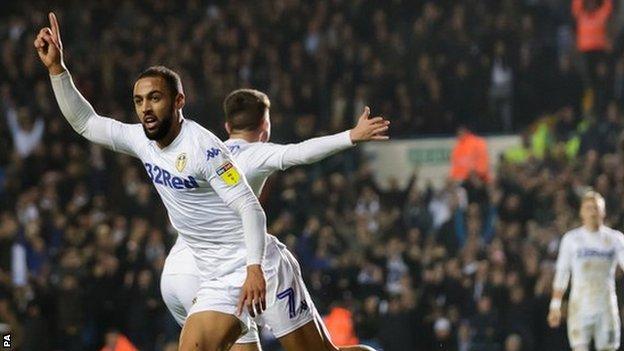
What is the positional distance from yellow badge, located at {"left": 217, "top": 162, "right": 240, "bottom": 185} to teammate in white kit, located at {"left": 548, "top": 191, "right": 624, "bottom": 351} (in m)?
6.37

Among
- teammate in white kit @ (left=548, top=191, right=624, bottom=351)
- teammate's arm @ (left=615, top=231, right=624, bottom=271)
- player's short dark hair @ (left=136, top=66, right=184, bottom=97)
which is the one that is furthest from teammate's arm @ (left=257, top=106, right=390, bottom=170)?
teammate's arm @ (left=615, top=231, right=624, bottom=271)

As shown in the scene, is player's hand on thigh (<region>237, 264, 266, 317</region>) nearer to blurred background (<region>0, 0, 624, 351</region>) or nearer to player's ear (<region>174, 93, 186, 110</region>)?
player's ear (<region>174, 93, 186, 110</region>)

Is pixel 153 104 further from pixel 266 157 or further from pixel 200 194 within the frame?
pixel 266 157

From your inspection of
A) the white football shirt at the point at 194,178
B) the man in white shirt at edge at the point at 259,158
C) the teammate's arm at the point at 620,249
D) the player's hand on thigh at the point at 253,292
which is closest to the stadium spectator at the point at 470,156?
Answer: the teammate's arm at the point at 620,249

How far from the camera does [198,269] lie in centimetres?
775

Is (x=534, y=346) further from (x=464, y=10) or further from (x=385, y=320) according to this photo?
(x=464, y=10)

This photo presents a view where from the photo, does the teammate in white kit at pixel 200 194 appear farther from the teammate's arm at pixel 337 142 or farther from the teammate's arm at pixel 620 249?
the teammate's arm at pixel 620 249

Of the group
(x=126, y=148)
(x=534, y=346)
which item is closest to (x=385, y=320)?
(x=534, y=346)

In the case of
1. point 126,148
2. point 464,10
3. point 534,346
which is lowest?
point 534,346

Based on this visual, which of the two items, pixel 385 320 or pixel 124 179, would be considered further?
pixel 124 179

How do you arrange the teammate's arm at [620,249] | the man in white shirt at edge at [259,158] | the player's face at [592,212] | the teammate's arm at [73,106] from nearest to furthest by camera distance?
the teammate's arm at [73,106]
the man in white shirt at edge at [259,158]
the teammate's arm at [620,249]
the player's face at [592,212]

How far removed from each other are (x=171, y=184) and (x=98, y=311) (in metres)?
8.46

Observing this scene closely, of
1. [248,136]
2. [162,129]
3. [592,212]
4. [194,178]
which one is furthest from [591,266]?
[162,129]

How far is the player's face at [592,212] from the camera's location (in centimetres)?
1304
